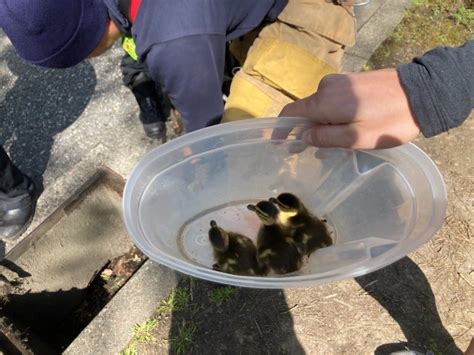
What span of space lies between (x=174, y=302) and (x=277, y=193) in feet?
2.31

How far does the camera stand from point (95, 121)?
2.87 m

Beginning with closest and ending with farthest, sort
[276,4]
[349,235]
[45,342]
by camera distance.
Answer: [349,235], [276,4], [45,342]

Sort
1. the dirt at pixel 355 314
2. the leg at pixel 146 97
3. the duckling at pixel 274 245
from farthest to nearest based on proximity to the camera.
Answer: the leg at pixel 146 97 → the dirt at pixel 355 314 → the duckling at pixel 274 245

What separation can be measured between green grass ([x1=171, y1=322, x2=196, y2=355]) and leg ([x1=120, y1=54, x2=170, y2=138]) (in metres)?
1.16

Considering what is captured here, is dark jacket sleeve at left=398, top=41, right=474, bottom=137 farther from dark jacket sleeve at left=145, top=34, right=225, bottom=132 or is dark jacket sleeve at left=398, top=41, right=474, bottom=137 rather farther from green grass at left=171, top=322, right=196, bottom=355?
green grass at left=171, top=322, right=196, bottom=355

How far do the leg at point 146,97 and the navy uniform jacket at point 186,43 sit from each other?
3.07 ft

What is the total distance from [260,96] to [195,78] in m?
0.48

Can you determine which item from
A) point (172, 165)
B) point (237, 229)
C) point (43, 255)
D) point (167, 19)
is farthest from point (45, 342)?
point (167, 19)

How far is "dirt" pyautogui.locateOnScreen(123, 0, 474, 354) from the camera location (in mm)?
2004

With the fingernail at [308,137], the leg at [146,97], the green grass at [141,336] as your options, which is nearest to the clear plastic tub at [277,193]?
the fingernail at [308,137]

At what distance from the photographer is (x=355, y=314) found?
207cm

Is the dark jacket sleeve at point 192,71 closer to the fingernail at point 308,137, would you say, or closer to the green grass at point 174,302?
the fingernail at point 308,137

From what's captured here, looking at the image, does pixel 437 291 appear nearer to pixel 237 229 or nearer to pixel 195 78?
pixel 237 229

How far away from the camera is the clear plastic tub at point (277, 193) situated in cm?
138
